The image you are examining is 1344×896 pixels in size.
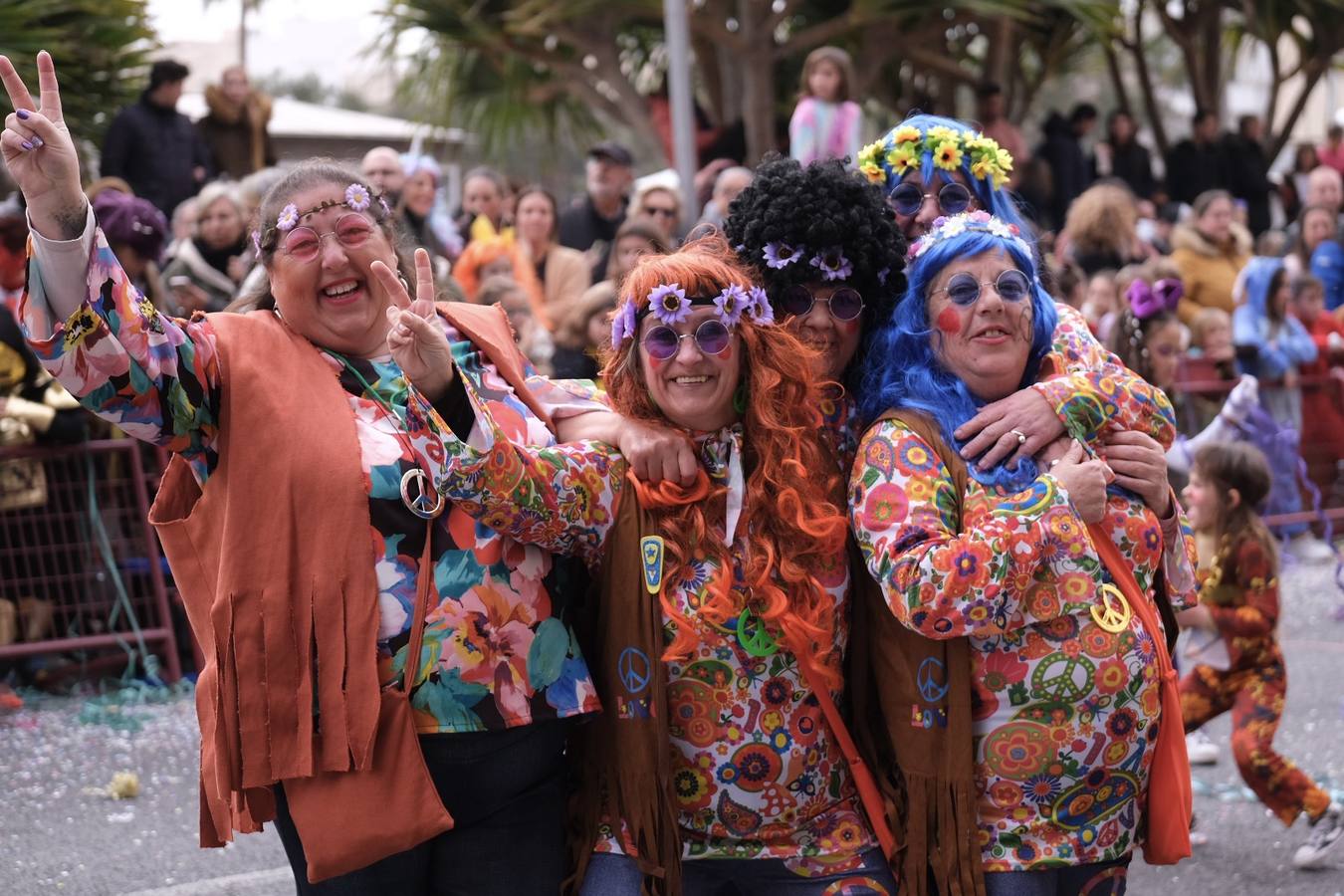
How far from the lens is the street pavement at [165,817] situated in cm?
469

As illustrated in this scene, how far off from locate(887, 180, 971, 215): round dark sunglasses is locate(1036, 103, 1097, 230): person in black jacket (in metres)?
11.0

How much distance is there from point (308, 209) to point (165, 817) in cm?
311

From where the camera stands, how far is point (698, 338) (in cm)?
288

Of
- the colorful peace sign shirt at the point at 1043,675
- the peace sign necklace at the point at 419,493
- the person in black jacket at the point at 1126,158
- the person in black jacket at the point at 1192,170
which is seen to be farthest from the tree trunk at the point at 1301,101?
the peace sign necklace at the point at 419,493

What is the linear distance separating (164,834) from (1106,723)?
3.42 metres

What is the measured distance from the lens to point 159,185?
984cm

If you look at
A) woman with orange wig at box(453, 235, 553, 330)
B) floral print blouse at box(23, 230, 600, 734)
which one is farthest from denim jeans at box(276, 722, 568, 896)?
woman with orange wig at box(453, 235, 553, 330)

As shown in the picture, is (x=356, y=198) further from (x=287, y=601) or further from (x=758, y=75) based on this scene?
(x=758, y=75)

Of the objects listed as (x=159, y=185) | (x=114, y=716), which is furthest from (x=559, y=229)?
(x=114, y=716)

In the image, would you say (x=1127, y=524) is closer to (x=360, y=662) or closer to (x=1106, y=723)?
(x=1106, y=723)

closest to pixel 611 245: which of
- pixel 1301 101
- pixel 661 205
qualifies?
pixel 661 205

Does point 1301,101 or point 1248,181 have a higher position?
point 1301,101

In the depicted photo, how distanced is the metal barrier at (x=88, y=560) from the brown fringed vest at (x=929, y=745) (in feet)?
15.8

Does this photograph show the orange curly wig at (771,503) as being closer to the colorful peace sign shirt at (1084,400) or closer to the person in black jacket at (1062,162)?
the colorful peace sign shirt at (1084,400)
